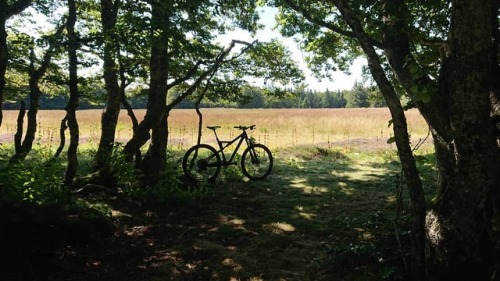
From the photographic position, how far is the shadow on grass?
160 inches

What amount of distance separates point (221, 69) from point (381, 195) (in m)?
4.76

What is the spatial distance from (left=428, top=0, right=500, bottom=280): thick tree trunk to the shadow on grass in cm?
62

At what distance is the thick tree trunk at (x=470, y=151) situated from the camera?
2.82 meters

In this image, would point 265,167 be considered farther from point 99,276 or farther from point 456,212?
point 456,212

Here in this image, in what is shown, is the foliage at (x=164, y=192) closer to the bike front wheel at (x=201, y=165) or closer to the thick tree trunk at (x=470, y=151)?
the bike front wheel at (x=201, y=165)

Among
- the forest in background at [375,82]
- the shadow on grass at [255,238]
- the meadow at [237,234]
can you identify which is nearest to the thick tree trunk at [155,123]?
the forest in background at [375,82]

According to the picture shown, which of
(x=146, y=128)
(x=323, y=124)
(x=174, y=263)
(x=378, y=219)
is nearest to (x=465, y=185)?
(x=378, y=219)

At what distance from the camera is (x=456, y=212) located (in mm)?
2990

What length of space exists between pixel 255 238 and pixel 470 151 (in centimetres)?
313

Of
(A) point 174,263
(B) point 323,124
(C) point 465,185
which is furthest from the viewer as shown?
(B) point 323,124

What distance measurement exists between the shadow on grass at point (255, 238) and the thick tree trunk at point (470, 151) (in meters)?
0.62

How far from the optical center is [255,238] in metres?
5.20

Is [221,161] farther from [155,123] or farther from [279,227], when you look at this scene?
[279,227]

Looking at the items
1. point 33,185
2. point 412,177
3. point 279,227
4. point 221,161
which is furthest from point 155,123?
point 412,177
